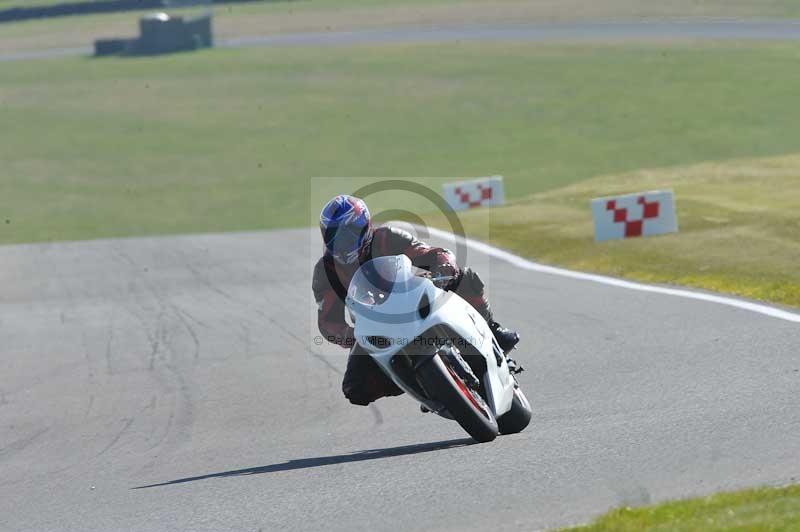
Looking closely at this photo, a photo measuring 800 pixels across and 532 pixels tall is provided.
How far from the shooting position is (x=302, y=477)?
724 cm

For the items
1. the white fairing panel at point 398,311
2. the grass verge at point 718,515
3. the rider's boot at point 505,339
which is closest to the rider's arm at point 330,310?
the white fairing panel at point 398,311

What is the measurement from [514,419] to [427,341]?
3.60 feet

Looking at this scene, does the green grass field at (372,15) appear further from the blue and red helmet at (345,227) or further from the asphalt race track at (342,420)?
the blue and red helmet at (345,227)

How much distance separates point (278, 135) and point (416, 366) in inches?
1190

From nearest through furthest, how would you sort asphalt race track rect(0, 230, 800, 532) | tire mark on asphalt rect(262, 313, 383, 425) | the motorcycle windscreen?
asphalt race track rect(0, 230, 800, 532) < the motorcycle windscreen < tire mark on asphalt rect(262, 313, 383, 425)

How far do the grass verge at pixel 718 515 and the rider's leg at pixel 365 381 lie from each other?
2530 millimetres

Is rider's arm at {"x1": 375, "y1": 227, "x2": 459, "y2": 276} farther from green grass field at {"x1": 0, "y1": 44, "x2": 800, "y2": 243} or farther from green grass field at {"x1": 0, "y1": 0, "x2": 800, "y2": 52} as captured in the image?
green grass field at {"x1": 0, "y1": 0, "x2": 800, "y2": 52}

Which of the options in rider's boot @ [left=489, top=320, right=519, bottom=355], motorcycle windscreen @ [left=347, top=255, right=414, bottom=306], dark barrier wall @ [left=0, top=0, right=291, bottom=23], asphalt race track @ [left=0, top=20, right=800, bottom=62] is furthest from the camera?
dark barrier wall @ [left=0, top=0, right=291, bottom=23]

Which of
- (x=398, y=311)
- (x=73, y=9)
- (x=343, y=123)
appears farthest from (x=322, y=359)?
(x=73, y=9)

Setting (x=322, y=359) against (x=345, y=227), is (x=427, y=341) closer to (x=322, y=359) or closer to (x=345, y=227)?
(x=345, y=227)

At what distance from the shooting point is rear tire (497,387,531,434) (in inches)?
316

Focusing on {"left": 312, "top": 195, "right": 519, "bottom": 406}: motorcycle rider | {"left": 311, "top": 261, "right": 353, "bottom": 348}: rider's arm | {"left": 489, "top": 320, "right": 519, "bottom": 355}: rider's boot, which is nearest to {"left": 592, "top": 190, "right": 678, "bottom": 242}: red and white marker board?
{"left": 489, "top": 320, "right": 519, "bottom": 355}: rider's boot

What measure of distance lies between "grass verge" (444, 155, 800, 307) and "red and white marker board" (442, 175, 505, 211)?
480 mm

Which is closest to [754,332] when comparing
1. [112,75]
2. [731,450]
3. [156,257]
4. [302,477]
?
[731,450]
